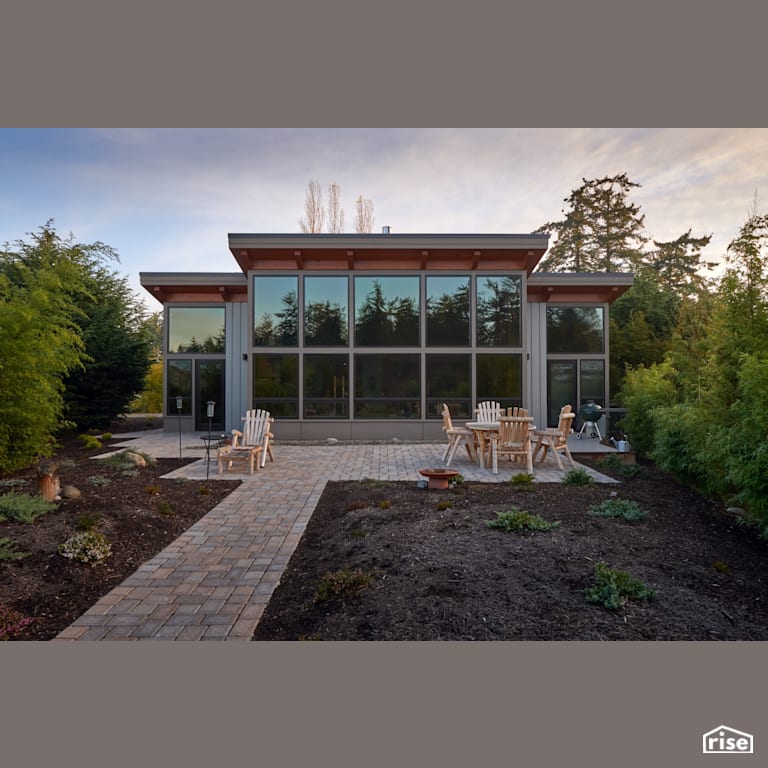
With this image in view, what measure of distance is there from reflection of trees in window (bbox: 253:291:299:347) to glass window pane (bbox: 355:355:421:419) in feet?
5.75

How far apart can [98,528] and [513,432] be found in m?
5.71

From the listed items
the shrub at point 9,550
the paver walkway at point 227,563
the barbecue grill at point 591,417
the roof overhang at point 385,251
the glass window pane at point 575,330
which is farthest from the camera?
the glass window pane at point 575,330

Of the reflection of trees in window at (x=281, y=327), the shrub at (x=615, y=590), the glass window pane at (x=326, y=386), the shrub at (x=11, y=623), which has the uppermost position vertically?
the reflection of trees in window at (x=281, y=327)

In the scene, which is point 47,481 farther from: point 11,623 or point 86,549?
point 11,623

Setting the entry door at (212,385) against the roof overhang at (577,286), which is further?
the entry door at (212,385)

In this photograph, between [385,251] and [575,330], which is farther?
[575,330]

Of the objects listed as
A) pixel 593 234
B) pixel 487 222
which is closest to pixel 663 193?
pixel 487 222

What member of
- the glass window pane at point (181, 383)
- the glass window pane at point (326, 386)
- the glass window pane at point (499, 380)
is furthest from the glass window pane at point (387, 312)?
the glass window pane at point (181, 383)

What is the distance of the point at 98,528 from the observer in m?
4.06

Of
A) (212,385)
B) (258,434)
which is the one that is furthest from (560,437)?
(212,385)

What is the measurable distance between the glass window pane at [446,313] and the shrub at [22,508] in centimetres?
845

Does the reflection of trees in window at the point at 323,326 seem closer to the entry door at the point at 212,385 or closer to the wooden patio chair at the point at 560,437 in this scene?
the entry door at the point at 212,385

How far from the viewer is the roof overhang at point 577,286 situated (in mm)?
11719

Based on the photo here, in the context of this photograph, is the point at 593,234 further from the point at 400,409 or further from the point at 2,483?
the point at 2,483
